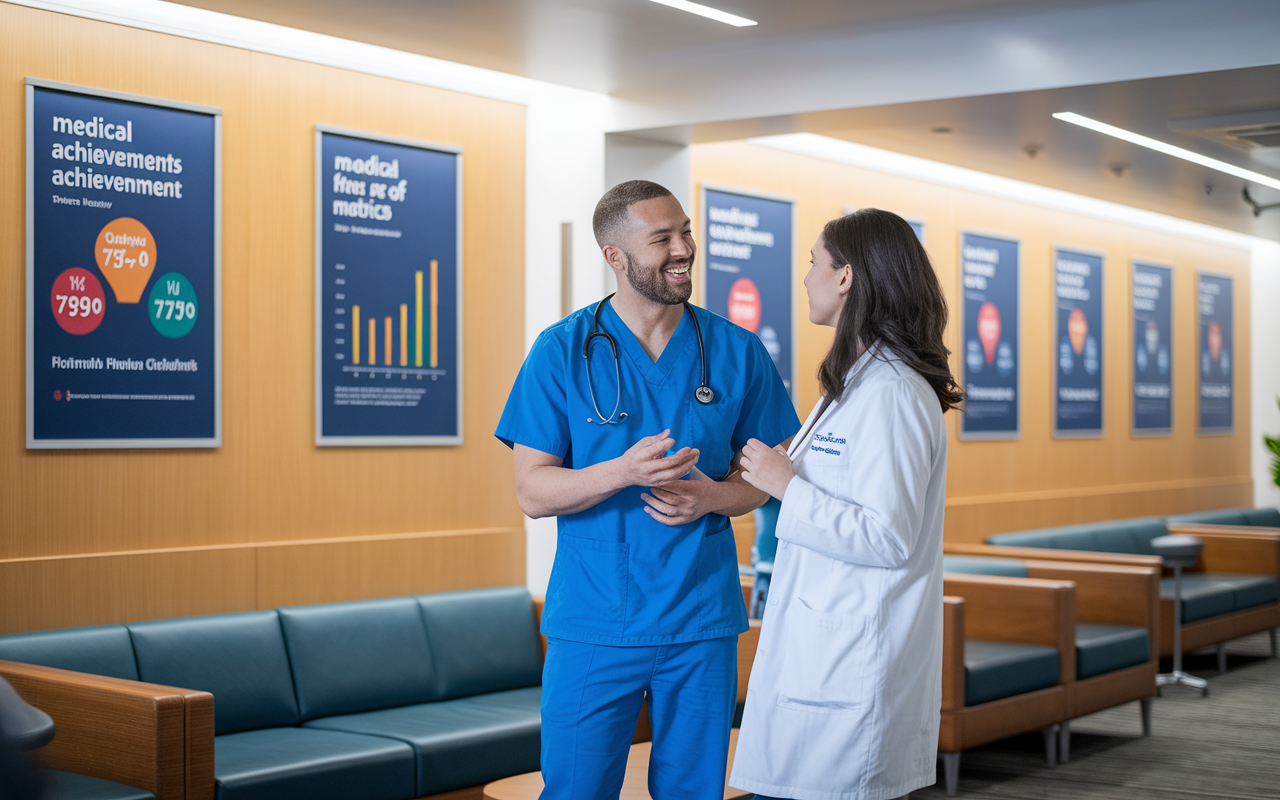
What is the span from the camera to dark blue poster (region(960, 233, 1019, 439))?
27.6 feet

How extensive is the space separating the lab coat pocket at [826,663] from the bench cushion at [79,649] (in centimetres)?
280

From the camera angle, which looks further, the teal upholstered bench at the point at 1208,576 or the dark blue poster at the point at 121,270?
the teal upholstered bench at the point at 1208,576

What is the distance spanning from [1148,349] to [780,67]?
6.44 meters

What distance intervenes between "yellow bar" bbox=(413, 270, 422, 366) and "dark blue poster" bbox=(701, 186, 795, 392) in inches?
69.0

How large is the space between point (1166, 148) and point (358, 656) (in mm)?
4838

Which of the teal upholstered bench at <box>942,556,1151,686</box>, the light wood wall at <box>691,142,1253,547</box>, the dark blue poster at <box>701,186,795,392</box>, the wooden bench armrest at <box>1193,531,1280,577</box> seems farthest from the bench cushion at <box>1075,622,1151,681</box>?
the wooden bench armrest at <box>1193,531,1280,577</box>

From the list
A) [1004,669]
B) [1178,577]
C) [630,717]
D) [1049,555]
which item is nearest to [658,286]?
[630,717]

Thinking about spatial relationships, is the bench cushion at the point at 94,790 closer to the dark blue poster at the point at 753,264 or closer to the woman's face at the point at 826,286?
the woman's face at the point at 826,286

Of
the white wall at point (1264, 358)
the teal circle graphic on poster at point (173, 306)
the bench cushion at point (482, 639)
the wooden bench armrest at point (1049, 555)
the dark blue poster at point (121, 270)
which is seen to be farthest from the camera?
the white wall at point (1264, 358)

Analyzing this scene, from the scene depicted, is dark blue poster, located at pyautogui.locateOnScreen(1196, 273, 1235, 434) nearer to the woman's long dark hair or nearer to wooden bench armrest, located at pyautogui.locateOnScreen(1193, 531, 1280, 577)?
wooden bench armrest, located at pyautogui.locateOnScreen(1193, 531, 1280, 577)

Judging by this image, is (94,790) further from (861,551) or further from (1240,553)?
(1240,553)

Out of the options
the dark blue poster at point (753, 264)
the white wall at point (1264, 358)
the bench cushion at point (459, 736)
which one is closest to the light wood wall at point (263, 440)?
the bench cushion at point (459, 736)

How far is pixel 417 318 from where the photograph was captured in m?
5.41

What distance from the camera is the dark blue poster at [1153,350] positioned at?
33.9 ft
